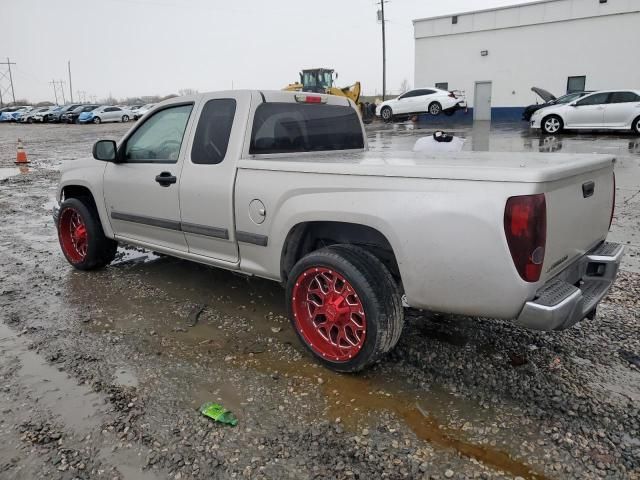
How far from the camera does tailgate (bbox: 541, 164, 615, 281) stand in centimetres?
259

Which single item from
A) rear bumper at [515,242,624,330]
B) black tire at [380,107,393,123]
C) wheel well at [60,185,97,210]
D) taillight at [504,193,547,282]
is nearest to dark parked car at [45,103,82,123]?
black tire at [380,107,393,123]

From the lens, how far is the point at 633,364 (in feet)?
10.7

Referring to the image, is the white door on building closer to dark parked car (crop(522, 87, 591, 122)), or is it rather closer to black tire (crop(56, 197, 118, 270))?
dark parked car (crop(522, 87, 591, 122))

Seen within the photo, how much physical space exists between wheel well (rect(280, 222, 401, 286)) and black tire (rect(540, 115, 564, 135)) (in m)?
19.0

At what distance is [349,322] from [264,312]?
126 cm

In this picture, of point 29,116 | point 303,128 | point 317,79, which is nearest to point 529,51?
point 317,79

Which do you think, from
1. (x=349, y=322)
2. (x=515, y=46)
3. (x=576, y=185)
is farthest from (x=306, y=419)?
(x=515, y=46)

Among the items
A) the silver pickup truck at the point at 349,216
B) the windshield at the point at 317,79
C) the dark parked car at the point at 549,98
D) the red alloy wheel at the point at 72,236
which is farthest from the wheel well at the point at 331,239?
the windshield at the point at 317,79

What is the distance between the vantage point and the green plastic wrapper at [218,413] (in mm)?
2750

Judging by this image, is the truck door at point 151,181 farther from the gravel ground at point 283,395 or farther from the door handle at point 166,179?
the gravel ground at point 283,395

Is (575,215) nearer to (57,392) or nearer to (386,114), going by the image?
(57,392)

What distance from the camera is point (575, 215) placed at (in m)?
2.82

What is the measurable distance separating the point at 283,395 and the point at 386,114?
29180mm

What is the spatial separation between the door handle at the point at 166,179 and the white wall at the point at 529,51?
3089 cm
